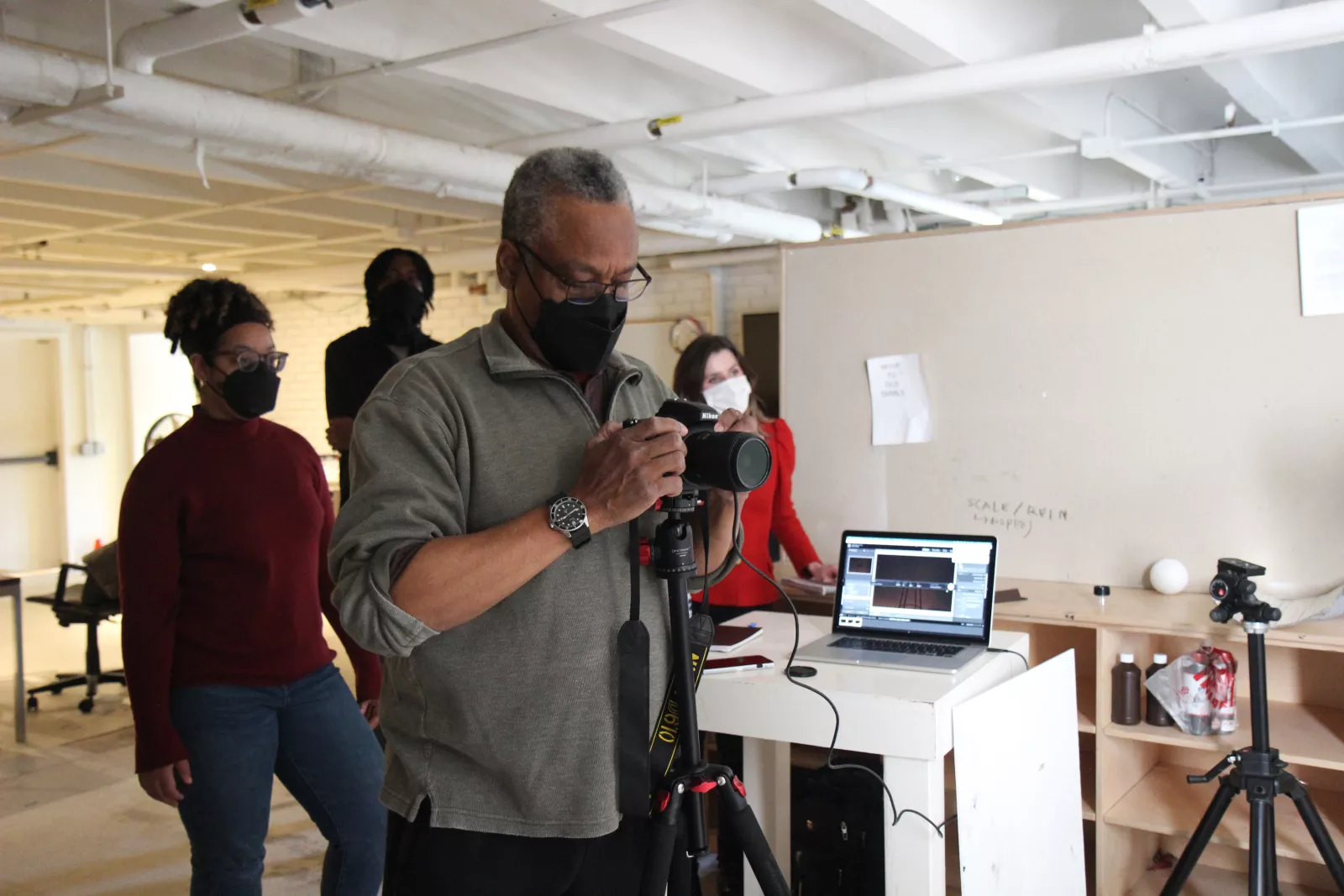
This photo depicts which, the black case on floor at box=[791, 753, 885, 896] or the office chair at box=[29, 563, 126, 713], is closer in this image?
the black case on floor at box=[791, 753, 885, 896]

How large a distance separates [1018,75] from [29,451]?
389 inches

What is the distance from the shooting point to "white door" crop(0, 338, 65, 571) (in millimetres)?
10016

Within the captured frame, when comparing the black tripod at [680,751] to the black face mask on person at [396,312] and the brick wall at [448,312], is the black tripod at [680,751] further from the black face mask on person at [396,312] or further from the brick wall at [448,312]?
the brick wall at [448,312]

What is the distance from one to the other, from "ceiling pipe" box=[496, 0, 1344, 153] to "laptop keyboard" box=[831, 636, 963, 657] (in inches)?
75.4

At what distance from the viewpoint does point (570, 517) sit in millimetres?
1109

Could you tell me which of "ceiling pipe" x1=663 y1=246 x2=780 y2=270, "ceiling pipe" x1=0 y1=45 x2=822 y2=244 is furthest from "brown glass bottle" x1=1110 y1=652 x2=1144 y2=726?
"ceiling pipe" x1=663 y1=246 x2=780 y2=270

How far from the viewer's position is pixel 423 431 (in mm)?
1155

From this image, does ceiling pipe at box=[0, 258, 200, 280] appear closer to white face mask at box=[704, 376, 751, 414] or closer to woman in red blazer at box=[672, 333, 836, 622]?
woman in red blazer at box=[672, 333, 836, 622]

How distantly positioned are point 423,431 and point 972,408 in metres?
2.40

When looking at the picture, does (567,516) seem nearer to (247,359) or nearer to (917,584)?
(247,359)

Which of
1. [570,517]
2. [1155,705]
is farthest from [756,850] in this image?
[1155,705]

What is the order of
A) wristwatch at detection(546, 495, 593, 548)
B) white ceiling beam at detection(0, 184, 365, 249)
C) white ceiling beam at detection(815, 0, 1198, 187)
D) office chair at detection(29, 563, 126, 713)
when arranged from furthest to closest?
white ceiling beam at detection(0, 184, 365, 249) < office chair at detection(29, 563, 126, 713) < white ceiling beam at detection(815, 0, 1198, 187) < wristwatch at detection(546, 495, 593, 548)

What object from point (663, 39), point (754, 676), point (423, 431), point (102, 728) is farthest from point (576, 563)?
point (102, 728)

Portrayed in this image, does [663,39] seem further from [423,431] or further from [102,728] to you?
[102,728]
